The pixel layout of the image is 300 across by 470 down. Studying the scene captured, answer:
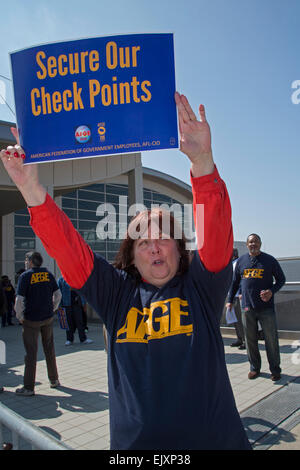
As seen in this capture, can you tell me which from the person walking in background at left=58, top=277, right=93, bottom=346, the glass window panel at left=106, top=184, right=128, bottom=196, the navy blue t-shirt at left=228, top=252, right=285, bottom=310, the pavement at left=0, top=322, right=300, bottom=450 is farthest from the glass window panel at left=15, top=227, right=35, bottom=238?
the navy blue t-shirt at left=228, top=252, right=285, bottom=310

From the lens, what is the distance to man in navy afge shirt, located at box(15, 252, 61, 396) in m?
4.98

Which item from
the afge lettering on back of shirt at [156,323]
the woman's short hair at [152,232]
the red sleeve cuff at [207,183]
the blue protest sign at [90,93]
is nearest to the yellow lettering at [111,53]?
the blue protest sign at [90,93]

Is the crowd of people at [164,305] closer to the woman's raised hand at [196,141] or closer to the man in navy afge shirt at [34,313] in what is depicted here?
the woman's raised hand at [196,141]

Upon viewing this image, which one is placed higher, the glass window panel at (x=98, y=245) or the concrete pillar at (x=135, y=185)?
the concrete pillar at (x=135, y=185)

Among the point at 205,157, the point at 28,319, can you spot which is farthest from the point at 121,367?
the point at 28,319

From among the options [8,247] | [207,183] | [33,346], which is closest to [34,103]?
[207,183]

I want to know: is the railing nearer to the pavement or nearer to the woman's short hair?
the pavement

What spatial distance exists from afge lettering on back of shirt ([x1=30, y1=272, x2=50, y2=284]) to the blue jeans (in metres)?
3.02

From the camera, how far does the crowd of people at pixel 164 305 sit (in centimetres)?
132

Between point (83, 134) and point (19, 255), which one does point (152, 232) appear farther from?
point (19, 255)

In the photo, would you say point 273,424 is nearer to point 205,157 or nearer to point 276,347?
point 276,347

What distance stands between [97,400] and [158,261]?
381 centimetres

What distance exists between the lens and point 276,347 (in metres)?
5.06

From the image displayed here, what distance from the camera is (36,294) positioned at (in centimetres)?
515
